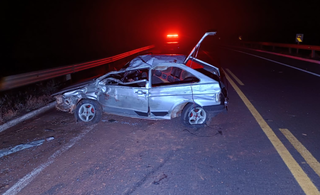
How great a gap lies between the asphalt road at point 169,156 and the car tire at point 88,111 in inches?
7.6

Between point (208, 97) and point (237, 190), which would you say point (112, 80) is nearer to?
point (208, 97)

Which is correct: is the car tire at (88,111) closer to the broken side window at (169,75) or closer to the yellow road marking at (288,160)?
the broken side window at (169,75)

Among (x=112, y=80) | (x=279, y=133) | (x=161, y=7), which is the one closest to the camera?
(x=279, y=133)

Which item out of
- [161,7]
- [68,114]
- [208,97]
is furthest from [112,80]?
[161,7]

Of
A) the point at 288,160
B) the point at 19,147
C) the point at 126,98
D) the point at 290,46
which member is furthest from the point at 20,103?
the point at 290,46

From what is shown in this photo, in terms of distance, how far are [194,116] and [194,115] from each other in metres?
0.02

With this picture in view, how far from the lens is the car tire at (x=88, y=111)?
20.4 feet

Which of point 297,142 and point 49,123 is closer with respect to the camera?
point 297,142

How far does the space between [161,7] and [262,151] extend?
78.1m

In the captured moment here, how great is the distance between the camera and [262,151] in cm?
465

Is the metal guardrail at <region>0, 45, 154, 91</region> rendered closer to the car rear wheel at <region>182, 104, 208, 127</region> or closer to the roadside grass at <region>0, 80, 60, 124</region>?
the roadside grass at <region>0, 80, 60, 124</region>

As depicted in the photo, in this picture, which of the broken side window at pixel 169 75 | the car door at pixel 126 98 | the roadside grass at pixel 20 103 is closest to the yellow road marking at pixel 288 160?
the broken side window at pixel 169 75

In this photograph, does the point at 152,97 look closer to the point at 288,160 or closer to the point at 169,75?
the point at 169,75

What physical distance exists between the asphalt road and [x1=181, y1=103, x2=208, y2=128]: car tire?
0.20m
